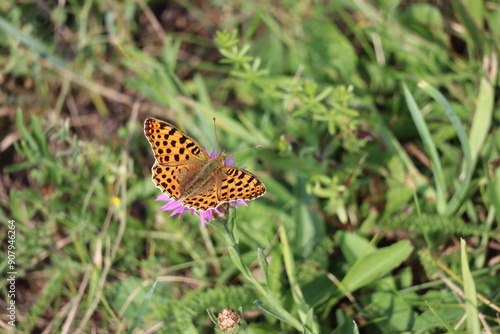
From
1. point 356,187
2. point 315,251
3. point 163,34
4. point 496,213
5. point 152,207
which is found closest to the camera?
point 496,213

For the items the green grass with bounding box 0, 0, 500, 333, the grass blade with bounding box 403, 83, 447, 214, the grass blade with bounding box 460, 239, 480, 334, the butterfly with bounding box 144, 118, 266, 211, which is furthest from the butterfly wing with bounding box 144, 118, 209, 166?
the grass blade with bounding box 460, 239, 480, 334

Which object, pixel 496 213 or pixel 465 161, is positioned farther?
pixel 465 161

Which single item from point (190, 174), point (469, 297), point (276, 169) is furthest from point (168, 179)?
point (469, 297)

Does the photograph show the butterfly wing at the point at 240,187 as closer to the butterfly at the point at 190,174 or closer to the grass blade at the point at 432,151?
the butterfly at the point at 190,174

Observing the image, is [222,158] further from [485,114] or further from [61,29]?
[61,29]

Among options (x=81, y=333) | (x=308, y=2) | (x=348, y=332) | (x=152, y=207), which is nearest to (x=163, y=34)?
(x=308, y=2)

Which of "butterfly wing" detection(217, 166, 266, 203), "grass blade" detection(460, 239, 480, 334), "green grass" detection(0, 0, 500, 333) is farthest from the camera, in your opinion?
"green grass" detection(0, 0, 500, 333)

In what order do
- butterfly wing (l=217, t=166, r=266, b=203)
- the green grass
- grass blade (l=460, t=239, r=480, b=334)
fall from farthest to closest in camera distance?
1. the green grass
2. grass blade (l=460, t=239, r=480, b=334)
3. butterfly wing (l=217, t=166, r=266, b=203)

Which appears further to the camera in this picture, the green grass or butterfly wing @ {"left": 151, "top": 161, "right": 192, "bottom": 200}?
the green grass

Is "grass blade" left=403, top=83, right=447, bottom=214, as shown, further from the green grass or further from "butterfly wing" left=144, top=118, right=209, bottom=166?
"butterfly wing" left=144, top=118, right=209, bottom=166
